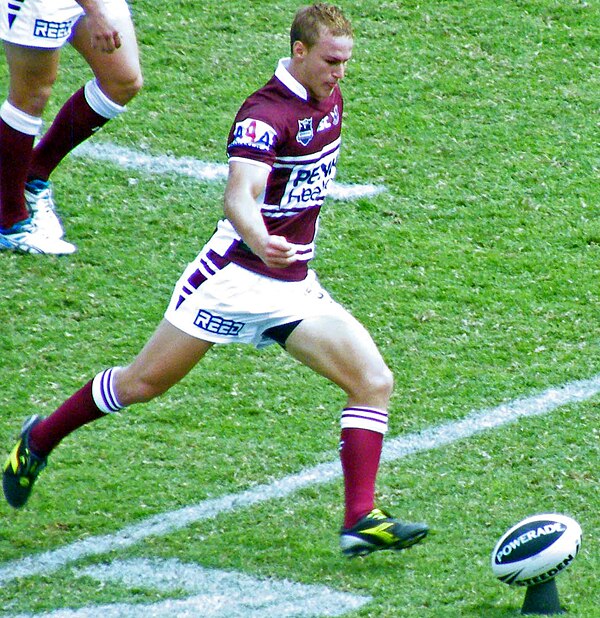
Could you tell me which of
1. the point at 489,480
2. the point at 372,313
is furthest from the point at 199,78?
Answer: the point at 489,480

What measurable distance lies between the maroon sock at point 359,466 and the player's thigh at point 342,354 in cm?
11

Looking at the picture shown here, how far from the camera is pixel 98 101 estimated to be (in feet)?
21.2

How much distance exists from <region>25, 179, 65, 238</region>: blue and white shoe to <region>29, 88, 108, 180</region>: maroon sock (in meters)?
0.04

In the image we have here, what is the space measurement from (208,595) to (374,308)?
2.43 metres

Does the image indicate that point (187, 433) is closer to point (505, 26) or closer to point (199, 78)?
point (199, 78)

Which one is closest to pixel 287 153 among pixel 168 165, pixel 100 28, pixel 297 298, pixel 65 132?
pixel 297 298

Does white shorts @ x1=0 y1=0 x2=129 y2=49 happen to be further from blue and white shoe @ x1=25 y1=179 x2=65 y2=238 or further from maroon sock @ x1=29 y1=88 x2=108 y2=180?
blue and white shoe @ x1=25 y1=179 x2=65 y2=238

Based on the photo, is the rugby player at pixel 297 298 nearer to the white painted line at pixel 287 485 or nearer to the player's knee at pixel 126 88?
the white painted line at pixel 287 485

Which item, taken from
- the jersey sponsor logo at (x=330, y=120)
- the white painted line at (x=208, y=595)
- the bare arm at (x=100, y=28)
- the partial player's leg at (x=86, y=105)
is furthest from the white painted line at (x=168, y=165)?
the white painted line at (x=208, y=595)

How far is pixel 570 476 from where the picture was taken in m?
4.93

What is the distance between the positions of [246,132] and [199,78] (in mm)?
4580

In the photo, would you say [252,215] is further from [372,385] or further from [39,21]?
[39,21]

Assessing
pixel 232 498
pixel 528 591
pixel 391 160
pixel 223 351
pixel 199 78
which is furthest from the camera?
pixel 199 78

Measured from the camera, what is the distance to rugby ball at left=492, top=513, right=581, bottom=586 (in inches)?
153
